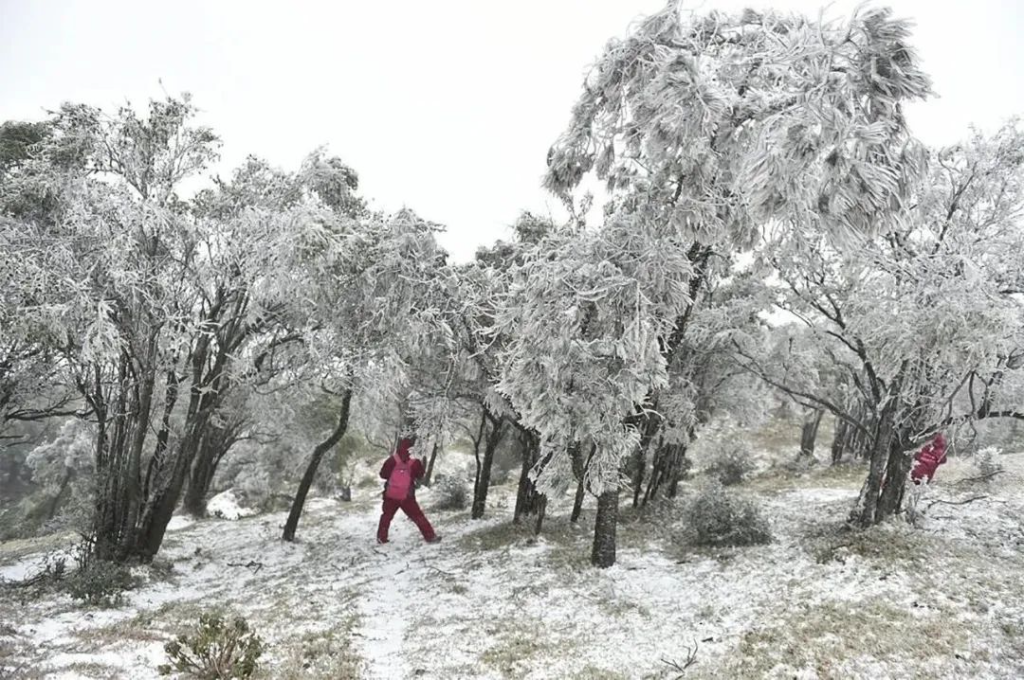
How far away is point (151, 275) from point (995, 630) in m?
12.1

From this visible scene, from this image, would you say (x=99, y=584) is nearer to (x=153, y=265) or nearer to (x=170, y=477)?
(x=170, y=477)

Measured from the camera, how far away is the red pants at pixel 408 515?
12625 millimetres

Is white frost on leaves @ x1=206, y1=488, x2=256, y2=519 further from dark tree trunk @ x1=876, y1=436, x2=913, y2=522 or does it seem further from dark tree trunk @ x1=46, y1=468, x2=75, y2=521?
dark tree trunk @ x1=876, y1=436, x2=913, y2=522

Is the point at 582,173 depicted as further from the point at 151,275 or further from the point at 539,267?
the point at 151,275

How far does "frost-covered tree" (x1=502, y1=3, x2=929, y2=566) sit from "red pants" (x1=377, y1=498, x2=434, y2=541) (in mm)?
4788

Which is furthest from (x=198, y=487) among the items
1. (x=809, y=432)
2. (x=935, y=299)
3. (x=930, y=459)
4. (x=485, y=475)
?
(x=809, y=432)

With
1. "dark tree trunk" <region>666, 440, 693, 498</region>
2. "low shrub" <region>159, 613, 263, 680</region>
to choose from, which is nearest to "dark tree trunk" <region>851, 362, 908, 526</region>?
"dark tree trunk" <region>666, 440, 693, 498</region>

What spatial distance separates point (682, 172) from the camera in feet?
25.7

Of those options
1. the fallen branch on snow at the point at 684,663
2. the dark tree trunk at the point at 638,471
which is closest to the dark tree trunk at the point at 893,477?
the dark tree trunk at the point at 638,471

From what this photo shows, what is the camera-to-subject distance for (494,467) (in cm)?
3084

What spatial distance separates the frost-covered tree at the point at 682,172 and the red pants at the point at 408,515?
4.79m

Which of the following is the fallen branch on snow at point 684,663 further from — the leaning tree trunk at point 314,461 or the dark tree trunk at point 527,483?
the leaning tree trunk at point 314,461

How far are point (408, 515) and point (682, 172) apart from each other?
8.96 m

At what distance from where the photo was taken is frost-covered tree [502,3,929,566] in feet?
21.1
